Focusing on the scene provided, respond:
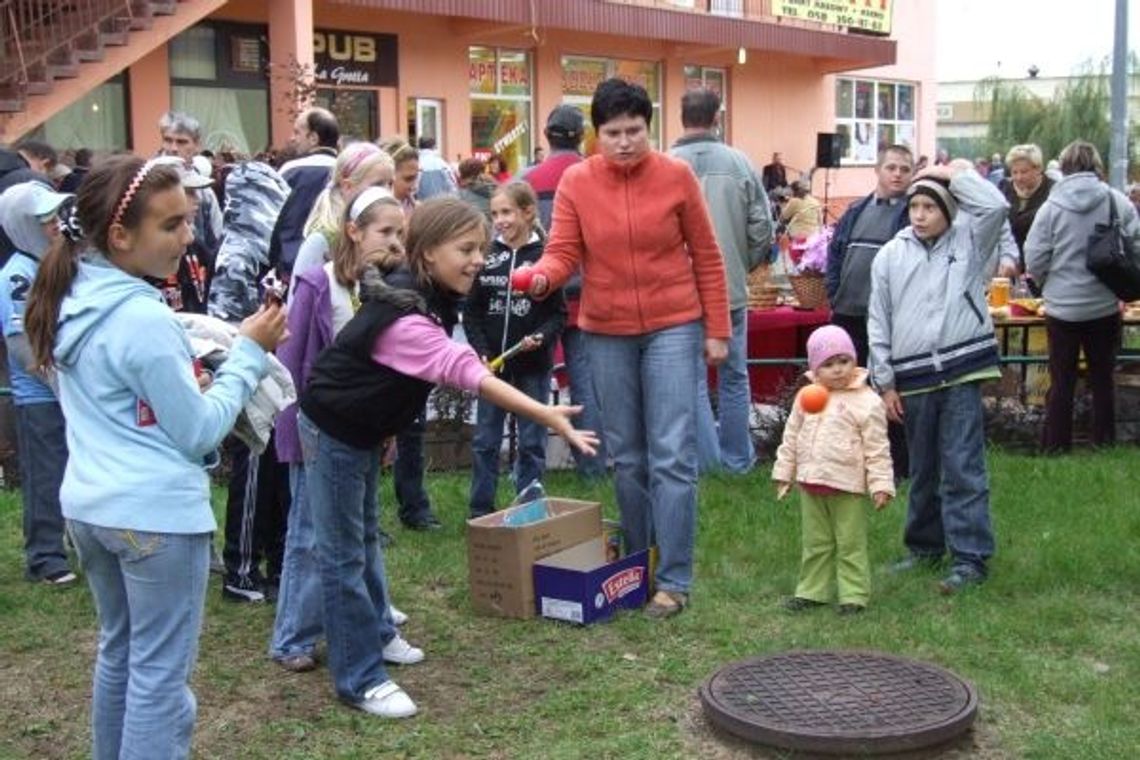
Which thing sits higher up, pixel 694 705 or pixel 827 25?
pixel 827 25

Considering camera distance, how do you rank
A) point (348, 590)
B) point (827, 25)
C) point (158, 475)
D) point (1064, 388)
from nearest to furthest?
point (158, 475), point (348, 590), point (1064, 388), point (827, 25)

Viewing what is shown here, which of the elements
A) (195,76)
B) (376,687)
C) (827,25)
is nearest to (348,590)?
(376,687)

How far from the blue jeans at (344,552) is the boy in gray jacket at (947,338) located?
2.25 m

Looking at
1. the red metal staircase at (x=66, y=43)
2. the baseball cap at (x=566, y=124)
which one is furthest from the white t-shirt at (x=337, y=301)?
the red metal staircase at (x=66, y=43)

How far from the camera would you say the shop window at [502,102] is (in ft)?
77.1

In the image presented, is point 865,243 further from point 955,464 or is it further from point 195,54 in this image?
point 195,54

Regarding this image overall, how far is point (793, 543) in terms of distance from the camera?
249 inches

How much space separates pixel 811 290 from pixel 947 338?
12.7 feet

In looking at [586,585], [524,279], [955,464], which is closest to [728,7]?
[955,464]

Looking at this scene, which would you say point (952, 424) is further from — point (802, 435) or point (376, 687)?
point (376, 687)

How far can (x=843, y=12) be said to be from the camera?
96.6 ft

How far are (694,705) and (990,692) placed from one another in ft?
3.17

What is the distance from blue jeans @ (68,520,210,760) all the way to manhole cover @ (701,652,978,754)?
5.44 feet

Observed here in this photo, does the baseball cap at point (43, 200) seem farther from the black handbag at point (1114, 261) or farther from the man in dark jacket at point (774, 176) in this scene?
the man in dark jacket at point (774, 176)
